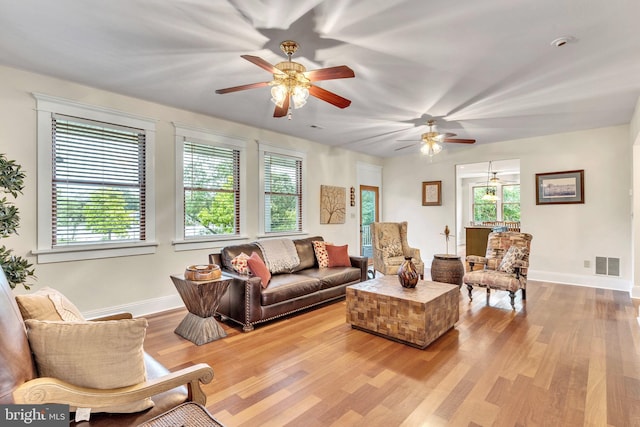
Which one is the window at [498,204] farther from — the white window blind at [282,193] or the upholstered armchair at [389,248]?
the white window blind at [282,193]

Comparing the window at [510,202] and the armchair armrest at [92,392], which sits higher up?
the window at [510,202]

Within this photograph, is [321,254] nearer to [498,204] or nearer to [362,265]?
[362,265]

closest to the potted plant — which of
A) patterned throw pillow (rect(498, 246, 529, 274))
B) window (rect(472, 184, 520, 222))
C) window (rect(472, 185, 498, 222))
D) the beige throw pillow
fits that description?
the beige throw pillow

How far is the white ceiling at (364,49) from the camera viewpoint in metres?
2.11

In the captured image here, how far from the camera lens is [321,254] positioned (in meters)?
4.78

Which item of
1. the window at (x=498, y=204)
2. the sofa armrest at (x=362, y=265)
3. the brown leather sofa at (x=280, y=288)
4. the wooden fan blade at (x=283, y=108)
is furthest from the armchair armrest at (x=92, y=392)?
the window at (x=498, y=204)

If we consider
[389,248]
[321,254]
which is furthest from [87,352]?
[389,248]

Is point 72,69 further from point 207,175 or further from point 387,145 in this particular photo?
point 387,145

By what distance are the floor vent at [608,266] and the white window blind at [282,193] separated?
5041mm

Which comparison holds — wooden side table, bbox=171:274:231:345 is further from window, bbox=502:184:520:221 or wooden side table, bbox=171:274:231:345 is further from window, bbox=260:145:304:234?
window, bbox=502:184:520:221

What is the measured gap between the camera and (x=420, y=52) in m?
2.65

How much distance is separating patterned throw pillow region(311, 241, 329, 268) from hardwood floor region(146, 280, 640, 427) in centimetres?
103

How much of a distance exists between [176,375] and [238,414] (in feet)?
2.71

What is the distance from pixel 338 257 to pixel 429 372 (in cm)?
242
